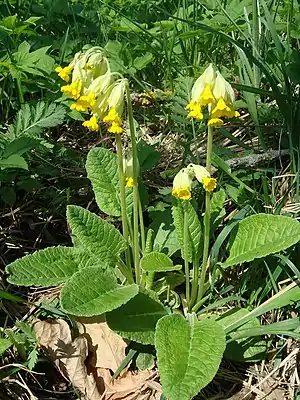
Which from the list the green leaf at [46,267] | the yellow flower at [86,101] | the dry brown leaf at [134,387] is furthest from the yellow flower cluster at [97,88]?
the dry brown leaf at [134,387]

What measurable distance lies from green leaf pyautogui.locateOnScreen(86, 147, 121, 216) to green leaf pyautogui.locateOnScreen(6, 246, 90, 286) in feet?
0.73

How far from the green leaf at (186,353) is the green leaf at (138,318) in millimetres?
105

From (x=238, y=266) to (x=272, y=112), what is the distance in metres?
0.75

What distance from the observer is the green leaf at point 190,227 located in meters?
2.48

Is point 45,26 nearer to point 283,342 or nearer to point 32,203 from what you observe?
point 32,203

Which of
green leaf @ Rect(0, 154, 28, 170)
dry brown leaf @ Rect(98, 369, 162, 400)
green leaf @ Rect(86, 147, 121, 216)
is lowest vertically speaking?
dry brown leaf @ Rect(98, 369, 162, 400)

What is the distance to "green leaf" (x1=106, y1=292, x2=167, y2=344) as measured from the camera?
2281 mm

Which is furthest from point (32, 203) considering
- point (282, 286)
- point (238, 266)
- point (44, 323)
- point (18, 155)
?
point (282, 286)

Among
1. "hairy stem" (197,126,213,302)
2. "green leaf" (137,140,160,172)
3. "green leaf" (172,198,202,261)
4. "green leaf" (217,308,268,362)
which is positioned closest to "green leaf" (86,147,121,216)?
"green leaf" (137,140,160,172)

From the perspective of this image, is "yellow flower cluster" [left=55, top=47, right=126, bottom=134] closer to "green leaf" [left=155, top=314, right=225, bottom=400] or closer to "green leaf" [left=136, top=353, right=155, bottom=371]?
"green leaf" [left=155, top=314, right=225, bottom=400]

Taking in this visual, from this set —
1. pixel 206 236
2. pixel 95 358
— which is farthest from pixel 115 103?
pixel 95 358

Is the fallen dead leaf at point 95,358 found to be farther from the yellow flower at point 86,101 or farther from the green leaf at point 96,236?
the yellow flower at point 86,101

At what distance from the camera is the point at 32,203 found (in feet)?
9.44

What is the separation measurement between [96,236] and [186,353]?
0.53 m
